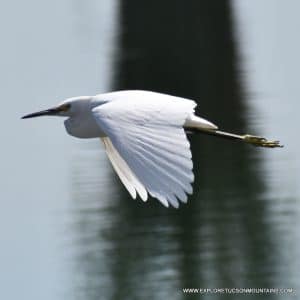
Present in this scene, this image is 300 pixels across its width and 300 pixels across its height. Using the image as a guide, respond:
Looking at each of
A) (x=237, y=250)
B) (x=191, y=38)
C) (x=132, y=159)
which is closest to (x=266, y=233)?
(x=237, y=250)

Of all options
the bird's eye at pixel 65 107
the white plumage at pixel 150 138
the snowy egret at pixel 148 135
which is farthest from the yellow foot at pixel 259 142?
the bird's eye at pixel 65 107

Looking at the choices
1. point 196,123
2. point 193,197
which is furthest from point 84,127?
point 193,197

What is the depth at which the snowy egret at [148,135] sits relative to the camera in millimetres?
5949

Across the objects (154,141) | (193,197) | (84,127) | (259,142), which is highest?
(154,141)

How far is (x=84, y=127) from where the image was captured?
286 inches

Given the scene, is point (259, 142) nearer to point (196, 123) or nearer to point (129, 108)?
point (196, 123)

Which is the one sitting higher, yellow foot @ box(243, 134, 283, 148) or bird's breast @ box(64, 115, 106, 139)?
bird's breast @ box(64, 115, 106, 139)

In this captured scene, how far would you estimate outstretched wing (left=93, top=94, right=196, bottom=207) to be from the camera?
5938 millimetres

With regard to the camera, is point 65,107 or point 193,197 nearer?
point 65,107

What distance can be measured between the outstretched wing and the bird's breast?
0.43m

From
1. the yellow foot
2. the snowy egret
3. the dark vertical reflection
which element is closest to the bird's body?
the snowy egret

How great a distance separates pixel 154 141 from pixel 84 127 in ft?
3.61

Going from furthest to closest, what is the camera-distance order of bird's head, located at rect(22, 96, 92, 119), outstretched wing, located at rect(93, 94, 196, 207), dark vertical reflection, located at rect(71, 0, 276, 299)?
1. dark vertical reflection, located at rect(71, 0, 276, 299)
2. bird's head, located at rect(22, 96, 92, 119)
3. outstretched wing, located at rect(93, 94, 196, 207)

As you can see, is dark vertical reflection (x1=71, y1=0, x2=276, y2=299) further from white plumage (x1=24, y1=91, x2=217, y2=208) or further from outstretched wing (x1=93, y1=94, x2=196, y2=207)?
outstretched wing (x1=93, y1=94, x2=196, y2=207)
